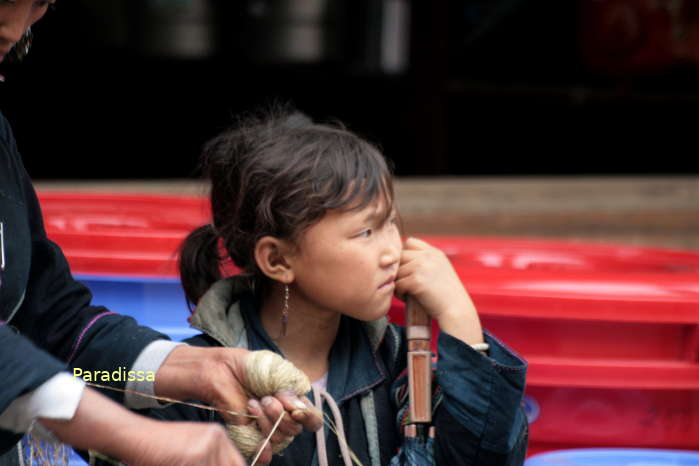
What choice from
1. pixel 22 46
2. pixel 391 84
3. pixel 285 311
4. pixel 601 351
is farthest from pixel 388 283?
pixel 391 84

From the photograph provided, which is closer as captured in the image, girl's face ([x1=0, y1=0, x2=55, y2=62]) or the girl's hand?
girl's face ([x1=0, y1=0, x2=55, y2=62])

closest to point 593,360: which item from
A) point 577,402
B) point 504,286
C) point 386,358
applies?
point 577,402

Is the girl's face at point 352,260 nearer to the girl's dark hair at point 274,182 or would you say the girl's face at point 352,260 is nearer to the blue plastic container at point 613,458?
the girl's dark hair at point 274,182

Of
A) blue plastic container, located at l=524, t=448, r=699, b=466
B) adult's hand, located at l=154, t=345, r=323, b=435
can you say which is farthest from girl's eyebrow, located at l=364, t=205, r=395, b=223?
blue plastic container, located at l=524, t=448, r=699, b=466

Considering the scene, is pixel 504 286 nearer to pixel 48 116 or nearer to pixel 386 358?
pixel 386 358

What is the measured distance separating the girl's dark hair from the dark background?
2.38 m

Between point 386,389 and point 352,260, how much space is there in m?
0.19

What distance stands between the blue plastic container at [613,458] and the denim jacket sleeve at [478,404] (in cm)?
24

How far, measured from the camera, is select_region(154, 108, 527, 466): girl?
1.19 metres

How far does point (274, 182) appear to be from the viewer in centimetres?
125

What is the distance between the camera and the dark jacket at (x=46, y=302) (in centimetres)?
109

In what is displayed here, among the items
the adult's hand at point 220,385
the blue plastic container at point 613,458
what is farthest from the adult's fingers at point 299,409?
the blue plastic container at point 613,458

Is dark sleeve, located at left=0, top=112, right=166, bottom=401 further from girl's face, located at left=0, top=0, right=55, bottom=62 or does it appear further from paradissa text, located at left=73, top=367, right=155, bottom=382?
girl's face, located at left=0, top=0, right=55, bottom=62

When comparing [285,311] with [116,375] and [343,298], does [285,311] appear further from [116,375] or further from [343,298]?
[116,375]
